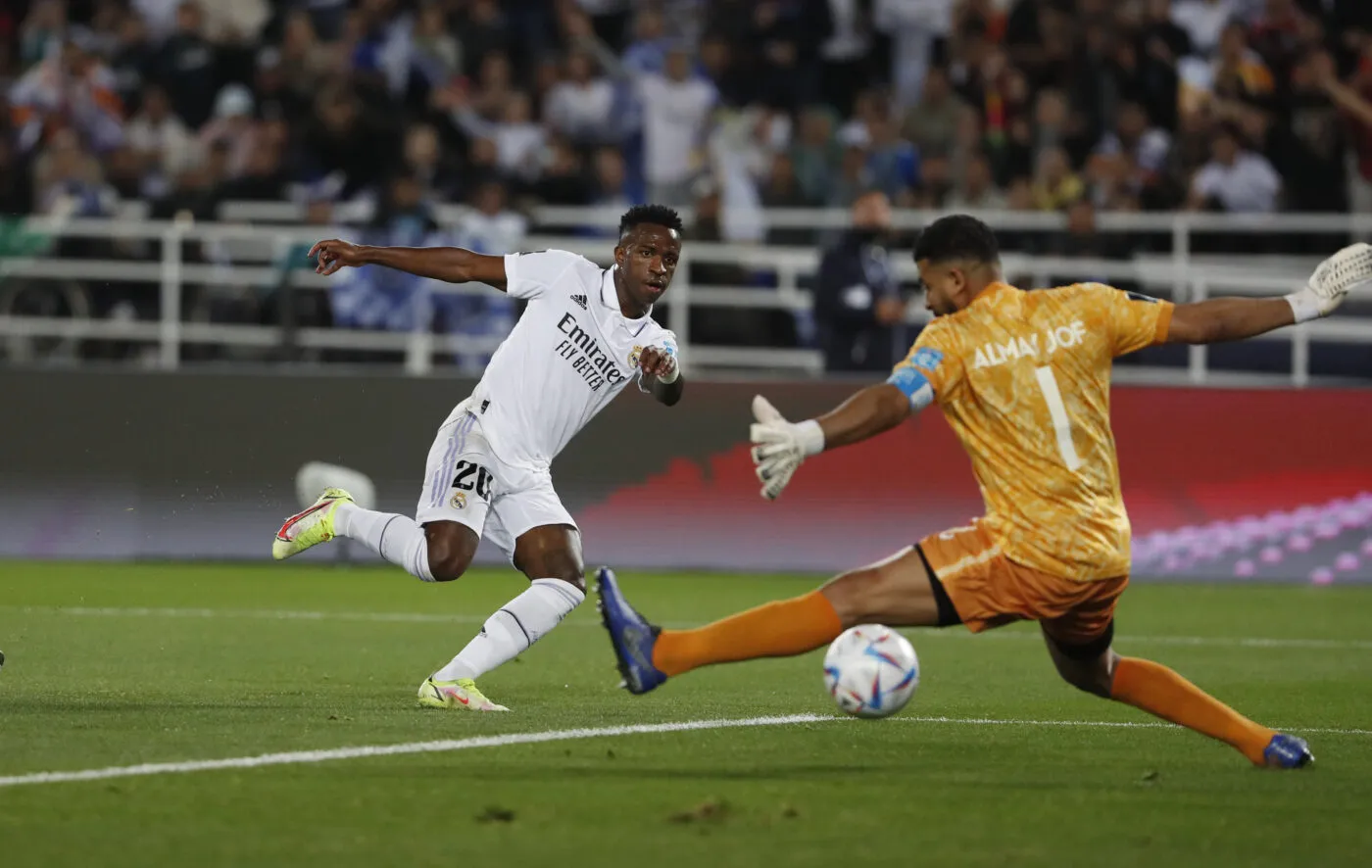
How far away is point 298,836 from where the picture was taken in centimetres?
582

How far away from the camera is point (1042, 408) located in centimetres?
709

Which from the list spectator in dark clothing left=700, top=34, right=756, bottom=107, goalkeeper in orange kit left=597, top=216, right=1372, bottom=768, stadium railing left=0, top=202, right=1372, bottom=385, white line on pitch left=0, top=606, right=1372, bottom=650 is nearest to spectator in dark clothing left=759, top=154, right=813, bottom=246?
stadium railing left=0, top=202, right=1372, bottom=385

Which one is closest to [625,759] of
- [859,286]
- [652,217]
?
[652,217]

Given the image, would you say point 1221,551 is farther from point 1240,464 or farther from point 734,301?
point 734,301

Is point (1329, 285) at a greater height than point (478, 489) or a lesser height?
greater

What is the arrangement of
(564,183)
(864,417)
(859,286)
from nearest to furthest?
1. (864,417)
2. (859,286)
3. (564,183)

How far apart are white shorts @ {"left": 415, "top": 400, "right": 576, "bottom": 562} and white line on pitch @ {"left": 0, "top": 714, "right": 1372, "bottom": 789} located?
1.22 m

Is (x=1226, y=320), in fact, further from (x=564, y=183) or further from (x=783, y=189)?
(x=564, y=183)

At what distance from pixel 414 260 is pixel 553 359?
843mm

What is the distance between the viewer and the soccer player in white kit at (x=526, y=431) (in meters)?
8.94

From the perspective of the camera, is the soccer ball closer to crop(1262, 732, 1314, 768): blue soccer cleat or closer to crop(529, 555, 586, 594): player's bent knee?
crop(1262, 732, 1314, 768): blue soccer cleat

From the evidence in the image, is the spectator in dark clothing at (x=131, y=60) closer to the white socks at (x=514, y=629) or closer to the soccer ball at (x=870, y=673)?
the white socks at (x=514, y=629)

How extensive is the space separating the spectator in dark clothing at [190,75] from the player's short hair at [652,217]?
12.5 meters

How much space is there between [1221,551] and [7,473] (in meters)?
9.17
